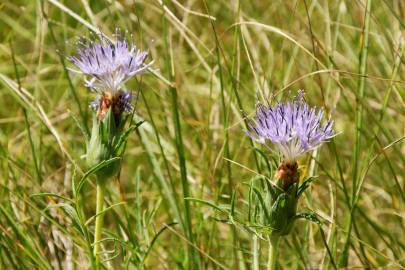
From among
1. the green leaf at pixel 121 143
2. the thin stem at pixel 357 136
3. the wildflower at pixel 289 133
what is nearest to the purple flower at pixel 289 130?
the wildflower at pixel 289 133

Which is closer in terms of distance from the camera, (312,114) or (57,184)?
(312,114)

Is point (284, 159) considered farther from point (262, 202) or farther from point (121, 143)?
point (121, 143)

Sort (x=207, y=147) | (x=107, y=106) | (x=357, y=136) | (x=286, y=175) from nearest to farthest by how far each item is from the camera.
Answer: (x=286, y=175)
(x=107, y=106)
(x=357, y=136)
(x=207, y=147)

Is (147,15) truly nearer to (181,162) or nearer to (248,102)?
(248,102)

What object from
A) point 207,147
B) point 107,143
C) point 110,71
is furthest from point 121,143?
point 207,147

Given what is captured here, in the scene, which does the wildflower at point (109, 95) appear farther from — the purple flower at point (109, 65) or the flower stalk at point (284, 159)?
the flower stalk at point (284, 159)

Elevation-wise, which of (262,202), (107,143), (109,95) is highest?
(109,95)

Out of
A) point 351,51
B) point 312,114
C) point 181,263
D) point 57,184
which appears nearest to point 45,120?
point 57,184

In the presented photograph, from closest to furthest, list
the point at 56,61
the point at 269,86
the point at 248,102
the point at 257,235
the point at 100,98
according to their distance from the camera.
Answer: the point at 257,235, the point at 100,98, the point at 269,86, the point at 248,102, the point at 56,61
